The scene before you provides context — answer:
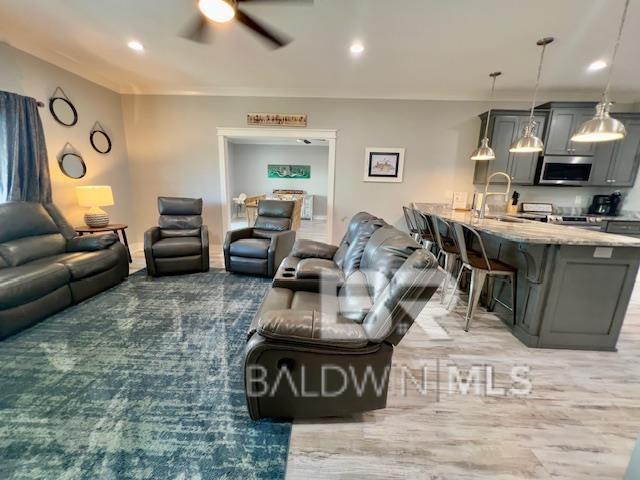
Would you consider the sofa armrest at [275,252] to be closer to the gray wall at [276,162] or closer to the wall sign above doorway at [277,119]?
the wall sign above doorway at [277,119]

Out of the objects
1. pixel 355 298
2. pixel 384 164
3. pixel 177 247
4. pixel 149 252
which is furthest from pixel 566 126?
pixel 149 252

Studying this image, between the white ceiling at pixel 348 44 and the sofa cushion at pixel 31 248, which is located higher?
the white ceiling at pixel 348 44

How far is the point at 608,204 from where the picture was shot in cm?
426

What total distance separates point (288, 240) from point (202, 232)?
118cm

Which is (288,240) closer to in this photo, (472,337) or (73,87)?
(472,337)

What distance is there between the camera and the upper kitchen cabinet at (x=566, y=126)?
388cm

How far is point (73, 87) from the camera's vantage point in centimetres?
360

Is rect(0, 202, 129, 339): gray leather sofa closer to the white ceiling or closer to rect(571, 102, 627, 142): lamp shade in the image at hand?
the white ceiling

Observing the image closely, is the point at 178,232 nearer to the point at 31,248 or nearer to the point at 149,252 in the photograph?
the point at 149,252

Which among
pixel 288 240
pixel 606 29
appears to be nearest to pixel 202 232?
pixel 288 240

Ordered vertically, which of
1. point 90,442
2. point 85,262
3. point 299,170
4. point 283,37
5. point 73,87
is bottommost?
point 90,442

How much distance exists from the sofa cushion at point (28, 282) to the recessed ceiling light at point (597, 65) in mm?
6019

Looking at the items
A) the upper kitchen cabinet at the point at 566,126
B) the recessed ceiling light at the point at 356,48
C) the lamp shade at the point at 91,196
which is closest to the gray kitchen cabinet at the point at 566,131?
the upper kitchen cabinet at the point at 566,126

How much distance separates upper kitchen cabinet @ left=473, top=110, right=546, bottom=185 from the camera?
159 inches
